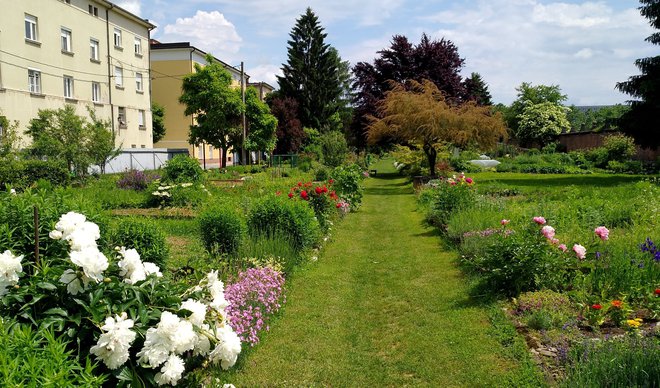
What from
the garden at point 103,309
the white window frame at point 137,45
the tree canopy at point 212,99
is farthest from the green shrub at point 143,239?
the white window frame at point 137,45

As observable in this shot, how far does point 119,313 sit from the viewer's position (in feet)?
8.70

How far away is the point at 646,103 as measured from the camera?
23.0 m

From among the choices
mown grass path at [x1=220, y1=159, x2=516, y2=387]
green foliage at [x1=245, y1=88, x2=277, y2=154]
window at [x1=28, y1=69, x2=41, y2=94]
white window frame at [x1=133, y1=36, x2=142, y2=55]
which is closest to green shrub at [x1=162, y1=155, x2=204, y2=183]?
mown grass path at [x1=220, y1=159, x2=516, y2=387]

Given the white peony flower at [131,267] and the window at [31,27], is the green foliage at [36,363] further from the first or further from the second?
the window at [31,27]

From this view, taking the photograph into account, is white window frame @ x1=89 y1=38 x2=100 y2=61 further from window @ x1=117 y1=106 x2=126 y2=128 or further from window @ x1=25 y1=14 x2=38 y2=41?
window @ x1=25 y1=14 x2=38 y2=41

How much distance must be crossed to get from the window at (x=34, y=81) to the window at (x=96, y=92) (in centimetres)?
500

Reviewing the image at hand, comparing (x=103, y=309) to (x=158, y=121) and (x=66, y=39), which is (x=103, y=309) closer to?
(x=66, y=39)

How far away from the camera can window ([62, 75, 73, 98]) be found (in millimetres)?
27675

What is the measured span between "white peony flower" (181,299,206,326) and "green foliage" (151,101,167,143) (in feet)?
147

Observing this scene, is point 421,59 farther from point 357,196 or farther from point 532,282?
point 532,282

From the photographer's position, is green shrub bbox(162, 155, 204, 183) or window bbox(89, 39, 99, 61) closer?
green shrub bbox(162, 155, 204, 183)

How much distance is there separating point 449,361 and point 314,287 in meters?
2.81

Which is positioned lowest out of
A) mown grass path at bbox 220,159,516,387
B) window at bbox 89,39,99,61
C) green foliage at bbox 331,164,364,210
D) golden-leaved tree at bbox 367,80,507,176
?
mown grass path at bbox 220,159,516,387

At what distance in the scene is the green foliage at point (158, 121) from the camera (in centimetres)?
4508
